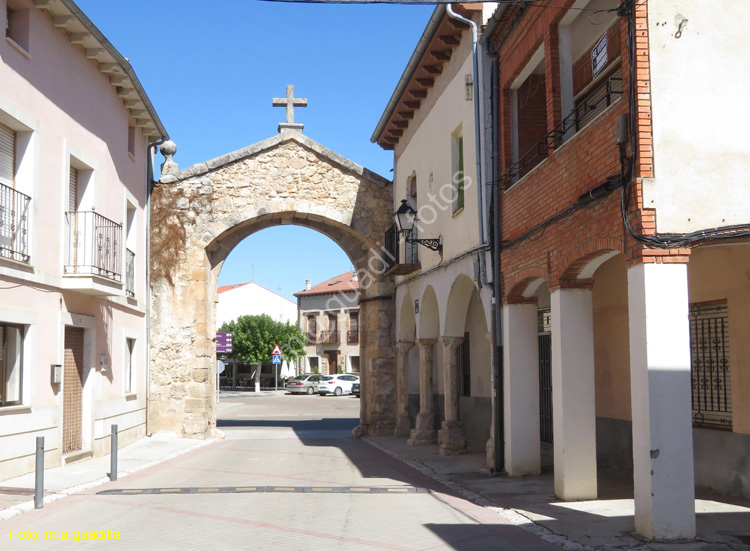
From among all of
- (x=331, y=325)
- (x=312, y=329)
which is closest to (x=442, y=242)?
(x=331, y=325)

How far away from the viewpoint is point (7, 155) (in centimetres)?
1123

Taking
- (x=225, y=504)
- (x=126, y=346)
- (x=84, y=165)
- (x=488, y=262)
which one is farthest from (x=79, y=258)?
(x=488, y=262)

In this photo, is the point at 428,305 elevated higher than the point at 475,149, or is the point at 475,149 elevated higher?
the point at 475,149

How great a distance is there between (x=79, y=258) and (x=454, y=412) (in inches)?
277

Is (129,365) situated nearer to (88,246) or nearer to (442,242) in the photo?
(88,246)

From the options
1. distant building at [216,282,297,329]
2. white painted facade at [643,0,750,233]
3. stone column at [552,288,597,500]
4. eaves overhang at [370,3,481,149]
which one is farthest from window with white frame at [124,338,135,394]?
distant building at [216,282,297,329]

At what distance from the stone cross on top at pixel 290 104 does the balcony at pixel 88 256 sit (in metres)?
6.92

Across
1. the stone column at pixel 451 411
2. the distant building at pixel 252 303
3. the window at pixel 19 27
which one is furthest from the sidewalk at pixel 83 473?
the distant building at pixel 252 303

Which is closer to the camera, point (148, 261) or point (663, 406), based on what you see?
point (663, 406)

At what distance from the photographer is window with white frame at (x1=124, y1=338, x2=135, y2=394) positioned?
661 inches

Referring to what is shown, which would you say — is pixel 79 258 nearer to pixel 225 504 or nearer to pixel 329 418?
pixel 225 504

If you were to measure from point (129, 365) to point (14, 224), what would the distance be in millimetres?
6738

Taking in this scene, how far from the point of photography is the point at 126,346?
54.2ft

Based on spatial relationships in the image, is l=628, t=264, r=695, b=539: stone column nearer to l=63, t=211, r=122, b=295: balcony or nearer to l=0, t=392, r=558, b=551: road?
l=0, t=392, r=558, b=551: road
